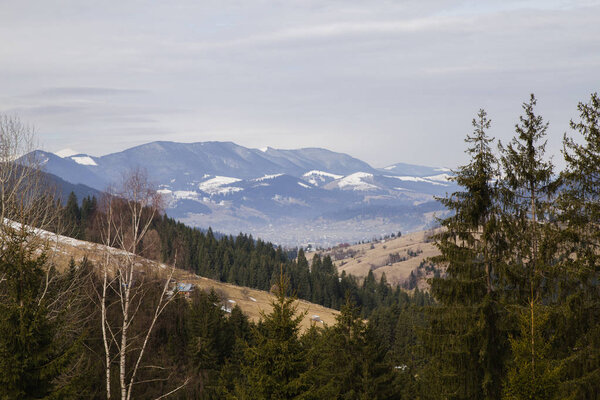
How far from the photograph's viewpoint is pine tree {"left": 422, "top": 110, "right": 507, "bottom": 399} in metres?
17.5

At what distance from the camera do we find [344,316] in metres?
30.0

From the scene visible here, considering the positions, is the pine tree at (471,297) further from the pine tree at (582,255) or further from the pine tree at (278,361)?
the pine tree at (278,361)

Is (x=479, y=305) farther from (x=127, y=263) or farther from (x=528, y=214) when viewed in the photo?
(x=127, y=263)

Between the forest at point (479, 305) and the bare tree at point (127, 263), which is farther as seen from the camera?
the bare tree at point (127, 263)

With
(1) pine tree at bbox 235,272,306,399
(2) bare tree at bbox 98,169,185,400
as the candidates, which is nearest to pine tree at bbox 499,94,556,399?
(1) pine tree at bbox 235,272,306,399

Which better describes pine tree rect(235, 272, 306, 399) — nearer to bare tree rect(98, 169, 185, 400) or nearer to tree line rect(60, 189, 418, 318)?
bare tree rect(98, 169, 185, 400)

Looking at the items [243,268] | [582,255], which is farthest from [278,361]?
[243,268]

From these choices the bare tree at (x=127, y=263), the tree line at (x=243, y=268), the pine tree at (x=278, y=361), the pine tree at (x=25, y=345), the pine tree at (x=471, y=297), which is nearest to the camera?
the pine tree at (x=25, y=345)

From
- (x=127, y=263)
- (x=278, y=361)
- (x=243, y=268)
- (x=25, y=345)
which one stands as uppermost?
(x=127, y=263)

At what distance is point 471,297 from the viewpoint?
17.9 metres

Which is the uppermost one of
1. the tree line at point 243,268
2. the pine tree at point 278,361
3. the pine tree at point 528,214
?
the pine tree at point 528,214

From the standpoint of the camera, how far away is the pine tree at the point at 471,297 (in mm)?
17453

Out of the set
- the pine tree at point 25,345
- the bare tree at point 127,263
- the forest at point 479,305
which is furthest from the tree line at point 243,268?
the pine tree at point 25,345

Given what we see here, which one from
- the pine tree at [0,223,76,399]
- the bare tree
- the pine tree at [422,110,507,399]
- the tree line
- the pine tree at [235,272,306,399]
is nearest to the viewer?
the pine tree at [0,223,76,399]
